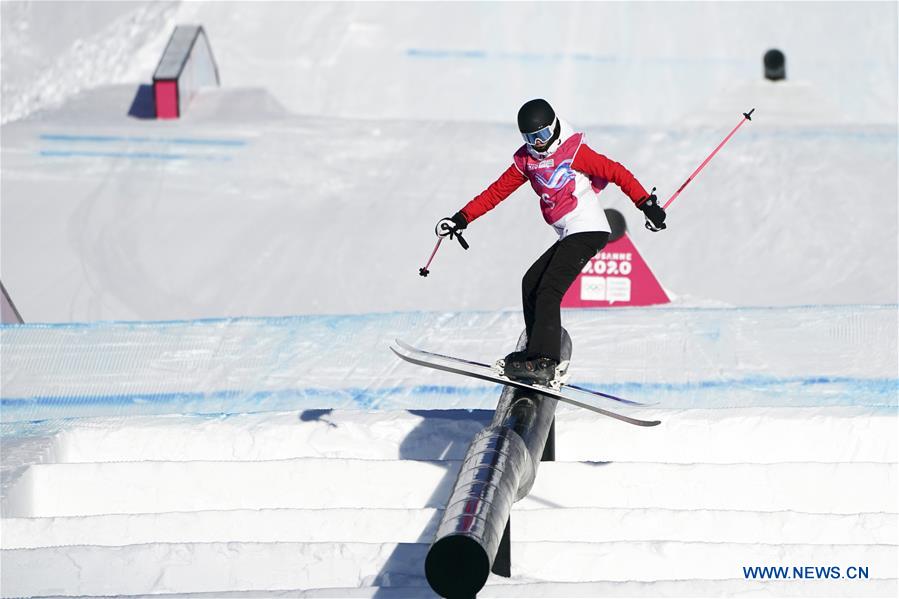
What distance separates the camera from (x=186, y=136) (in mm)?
12742

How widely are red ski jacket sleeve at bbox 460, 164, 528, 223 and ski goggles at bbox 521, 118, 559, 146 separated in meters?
0.29

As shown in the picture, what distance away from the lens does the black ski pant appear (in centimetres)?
536

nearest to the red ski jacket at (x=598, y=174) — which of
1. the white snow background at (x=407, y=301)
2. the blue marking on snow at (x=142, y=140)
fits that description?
the white snow background at (x=407, y=301)

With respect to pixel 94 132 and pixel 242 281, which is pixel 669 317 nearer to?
pixel 242 281

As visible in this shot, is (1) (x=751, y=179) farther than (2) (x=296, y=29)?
No

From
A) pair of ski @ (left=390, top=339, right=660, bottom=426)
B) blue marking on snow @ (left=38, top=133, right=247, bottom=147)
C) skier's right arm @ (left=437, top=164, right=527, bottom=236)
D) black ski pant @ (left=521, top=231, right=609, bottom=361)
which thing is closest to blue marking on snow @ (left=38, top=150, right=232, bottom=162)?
blue marking on snow @ (left=38, top=133, right=247, bottom=147)

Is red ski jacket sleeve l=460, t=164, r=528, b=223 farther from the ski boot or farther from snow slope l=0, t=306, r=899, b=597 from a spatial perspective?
snow slope l=0, t=306, r=899, b=597

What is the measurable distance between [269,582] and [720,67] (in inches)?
506

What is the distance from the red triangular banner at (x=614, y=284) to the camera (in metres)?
8.66

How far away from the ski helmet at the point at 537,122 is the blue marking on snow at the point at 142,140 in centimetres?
768

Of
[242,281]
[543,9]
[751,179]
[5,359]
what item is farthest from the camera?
[543,9]

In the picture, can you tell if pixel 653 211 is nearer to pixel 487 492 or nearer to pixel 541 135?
pixel 541 135

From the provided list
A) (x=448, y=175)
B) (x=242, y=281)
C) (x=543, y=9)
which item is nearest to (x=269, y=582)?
(x=242, y=281)
